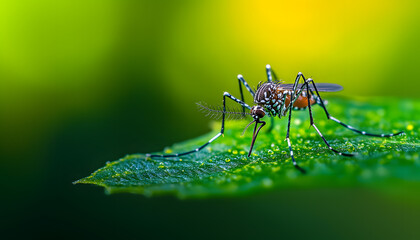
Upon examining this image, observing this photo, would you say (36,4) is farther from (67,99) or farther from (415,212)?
(415,212)

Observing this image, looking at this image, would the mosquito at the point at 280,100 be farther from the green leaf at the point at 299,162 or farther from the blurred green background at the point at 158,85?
the blurred green background at the point at 158,85

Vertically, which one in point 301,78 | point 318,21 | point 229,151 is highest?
point 318,21

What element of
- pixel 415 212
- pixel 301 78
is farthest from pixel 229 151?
pixel 415 212

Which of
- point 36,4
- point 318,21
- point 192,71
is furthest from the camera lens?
point 318,21

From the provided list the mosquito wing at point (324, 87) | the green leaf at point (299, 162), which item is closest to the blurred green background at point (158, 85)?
the green leaf at point (299, 162)

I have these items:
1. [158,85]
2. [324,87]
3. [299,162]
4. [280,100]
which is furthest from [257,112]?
[158,85]

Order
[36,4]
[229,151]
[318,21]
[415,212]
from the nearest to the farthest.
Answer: [229,151]
[415,212]
[36,4]
[318,21]
